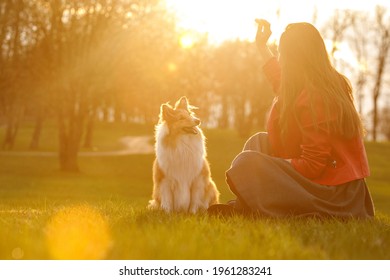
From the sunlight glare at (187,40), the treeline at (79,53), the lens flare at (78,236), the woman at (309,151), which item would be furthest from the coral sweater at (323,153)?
the sunlight glare at (187,40)

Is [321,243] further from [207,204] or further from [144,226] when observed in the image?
[207,204]

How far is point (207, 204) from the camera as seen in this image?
917 cm

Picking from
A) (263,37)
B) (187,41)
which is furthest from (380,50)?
(263,37)

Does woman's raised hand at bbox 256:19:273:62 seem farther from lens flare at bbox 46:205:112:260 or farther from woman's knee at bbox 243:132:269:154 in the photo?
lens flare at bbox 46:205:112:260

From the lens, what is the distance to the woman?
703cm

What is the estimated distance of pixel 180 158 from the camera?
895 cm

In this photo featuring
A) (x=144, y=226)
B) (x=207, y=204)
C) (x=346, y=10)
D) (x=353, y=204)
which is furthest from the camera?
(x=346, y=10)

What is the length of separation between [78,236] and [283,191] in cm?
268

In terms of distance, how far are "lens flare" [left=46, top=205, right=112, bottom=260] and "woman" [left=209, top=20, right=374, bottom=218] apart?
195 centimetres

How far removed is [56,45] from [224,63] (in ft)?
113

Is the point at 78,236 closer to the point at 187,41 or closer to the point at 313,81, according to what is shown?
the point at 313,81

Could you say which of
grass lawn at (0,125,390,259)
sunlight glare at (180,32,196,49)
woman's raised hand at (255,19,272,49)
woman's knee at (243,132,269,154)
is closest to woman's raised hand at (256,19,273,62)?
woman's raised hand at (255,19,272,49)
